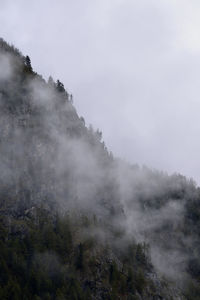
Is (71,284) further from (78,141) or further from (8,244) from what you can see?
(78,141)

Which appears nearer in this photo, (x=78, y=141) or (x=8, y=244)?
(x=8, y=244)

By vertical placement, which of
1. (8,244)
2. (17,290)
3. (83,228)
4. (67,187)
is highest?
(67,187)

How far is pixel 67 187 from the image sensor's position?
537ft

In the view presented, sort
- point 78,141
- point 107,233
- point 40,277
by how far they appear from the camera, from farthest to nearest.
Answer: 1. point 78,141
2. point 107,233
3. point 40,277

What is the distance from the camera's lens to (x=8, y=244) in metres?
126

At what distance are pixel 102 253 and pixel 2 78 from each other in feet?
294

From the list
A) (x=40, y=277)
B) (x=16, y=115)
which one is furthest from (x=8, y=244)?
(x=16, y=115)

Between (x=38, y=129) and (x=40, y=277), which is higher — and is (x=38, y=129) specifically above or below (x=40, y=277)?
above

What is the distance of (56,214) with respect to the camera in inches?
5763

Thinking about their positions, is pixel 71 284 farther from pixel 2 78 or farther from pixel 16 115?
pixel 2 78

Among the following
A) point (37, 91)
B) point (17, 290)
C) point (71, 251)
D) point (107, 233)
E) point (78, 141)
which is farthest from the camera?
point (78, 141)

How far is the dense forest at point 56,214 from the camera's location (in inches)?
4966

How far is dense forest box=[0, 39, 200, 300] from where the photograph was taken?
12612 cm

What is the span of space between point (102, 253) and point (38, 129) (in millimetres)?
61579
